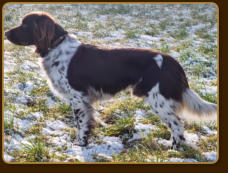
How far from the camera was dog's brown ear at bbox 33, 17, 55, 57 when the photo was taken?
153 inches

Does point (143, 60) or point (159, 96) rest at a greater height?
point (143, 60)

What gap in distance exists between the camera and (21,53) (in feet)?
20.1

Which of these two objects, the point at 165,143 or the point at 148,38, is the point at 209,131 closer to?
the point at 165,143

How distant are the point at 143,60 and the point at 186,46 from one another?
4.30m

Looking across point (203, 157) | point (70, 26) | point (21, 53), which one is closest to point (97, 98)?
point (203, 157)

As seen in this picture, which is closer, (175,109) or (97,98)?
(175,109)

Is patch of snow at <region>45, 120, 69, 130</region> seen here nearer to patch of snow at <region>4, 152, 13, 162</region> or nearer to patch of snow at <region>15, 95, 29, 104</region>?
patch of snow at <region>15, 95, 29, 104</region>

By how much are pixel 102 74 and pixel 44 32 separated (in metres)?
1.01

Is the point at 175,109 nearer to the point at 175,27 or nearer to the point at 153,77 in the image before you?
the point at 153,77

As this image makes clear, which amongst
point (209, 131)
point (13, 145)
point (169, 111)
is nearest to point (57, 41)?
point (13, 145)

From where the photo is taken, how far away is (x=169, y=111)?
11.8ft

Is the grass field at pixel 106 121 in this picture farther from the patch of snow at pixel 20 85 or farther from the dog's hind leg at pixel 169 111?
the dog's hind leg at pixel 169 111

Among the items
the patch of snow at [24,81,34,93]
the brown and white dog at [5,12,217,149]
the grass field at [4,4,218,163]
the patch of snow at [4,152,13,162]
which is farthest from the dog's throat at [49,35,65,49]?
the patch of snow at [4,152,13,162]

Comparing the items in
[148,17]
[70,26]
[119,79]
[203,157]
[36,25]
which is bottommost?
[203,157]
